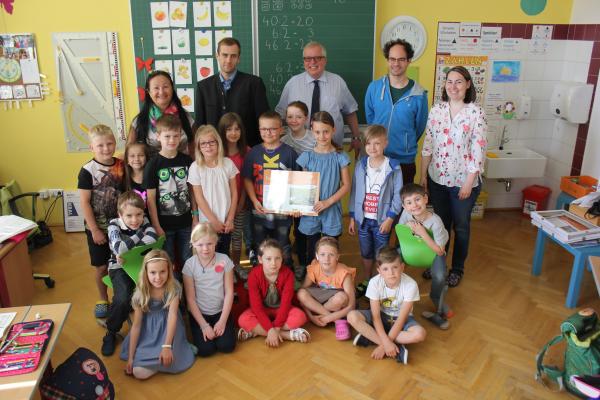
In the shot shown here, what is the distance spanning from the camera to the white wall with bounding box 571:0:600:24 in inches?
194

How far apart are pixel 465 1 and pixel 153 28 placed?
3.01 metres

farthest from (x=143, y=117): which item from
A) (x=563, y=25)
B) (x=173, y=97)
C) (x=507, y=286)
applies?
(x=563, y=25)

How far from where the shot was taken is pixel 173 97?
12.3ft

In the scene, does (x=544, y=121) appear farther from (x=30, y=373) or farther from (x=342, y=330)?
(x=30, y=373)

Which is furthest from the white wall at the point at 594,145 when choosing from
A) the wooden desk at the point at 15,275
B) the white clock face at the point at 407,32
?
the wooden desk at the point at 15,275

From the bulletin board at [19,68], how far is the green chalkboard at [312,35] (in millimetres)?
2115


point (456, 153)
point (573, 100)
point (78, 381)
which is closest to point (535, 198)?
point (573, 100)

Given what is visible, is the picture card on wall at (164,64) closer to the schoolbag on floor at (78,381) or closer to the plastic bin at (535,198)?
the schoolbag on floor at (78,381)

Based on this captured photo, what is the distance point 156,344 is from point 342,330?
3.90 ft

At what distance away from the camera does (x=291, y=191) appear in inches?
149

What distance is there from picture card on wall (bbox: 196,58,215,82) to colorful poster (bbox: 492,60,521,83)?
9.35 ft

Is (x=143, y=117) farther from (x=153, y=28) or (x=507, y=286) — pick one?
(x=507, y=286)

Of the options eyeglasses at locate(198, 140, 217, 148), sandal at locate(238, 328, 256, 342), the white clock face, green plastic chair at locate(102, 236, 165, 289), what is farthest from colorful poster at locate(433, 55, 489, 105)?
green plastic chair at locate(102, 236, 165, 289)

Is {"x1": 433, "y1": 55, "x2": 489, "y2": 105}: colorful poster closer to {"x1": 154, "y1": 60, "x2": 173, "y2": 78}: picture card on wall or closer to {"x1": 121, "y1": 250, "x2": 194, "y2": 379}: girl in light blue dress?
{"x1": 154, "y1": 60, "x2": 173, "y2": 78}: picture card on wall
